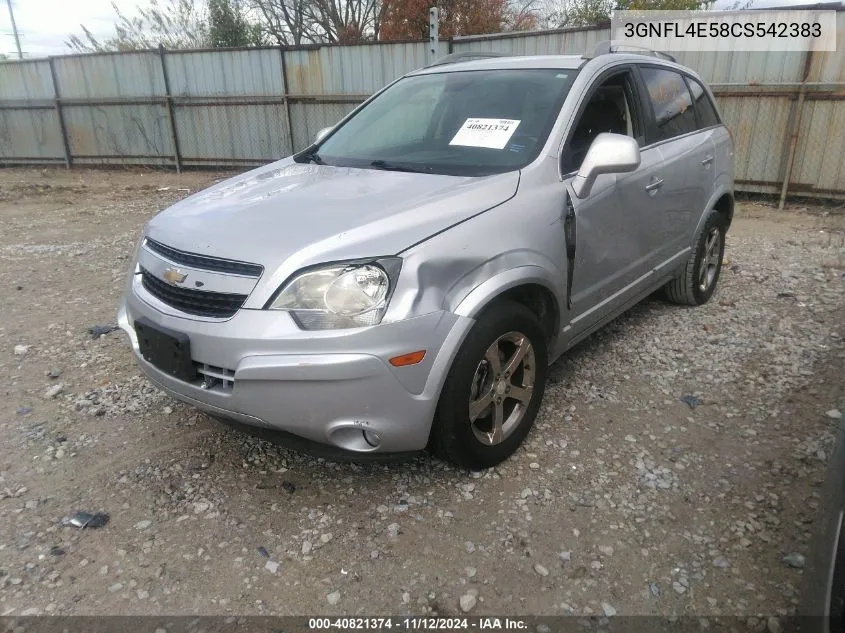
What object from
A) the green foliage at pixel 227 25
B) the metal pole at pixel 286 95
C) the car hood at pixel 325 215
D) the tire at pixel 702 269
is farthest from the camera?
the green foliage at pixel 227 25

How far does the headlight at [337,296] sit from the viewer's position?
2.18 metres

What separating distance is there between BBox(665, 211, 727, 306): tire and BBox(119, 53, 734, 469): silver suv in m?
0.81

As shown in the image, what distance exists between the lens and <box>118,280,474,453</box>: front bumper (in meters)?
2.15

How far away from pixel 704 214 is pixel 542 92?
73.7 inches

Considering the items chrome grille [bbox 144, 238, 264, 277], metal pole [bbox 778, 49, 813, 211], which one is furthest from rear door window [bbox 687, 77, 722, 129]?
metal pole [bbox 778, 49, 813, 211]

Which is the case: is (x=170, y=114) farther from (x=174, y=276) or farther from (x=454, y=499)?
(x=454, y=499)

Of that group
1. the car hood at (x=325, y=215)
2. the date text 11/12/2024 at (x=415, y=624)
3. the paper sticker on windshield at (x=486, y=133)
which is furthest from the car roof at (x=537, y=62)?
the date text 11/12/2024 at (x=415, y=624)

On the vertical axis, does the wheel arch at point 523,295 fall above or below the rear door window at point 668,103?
below

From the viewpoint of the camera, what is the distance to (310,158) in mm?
3549

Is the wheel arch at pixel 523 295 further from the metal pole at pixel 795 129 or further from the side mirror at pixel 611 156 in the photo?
the metal pole at pixel 795 129

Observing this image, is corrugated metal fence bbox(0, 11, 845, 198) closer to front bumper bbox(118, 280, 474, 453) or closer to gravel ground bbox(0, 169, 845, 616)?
gravel ground bbox(0, 169, 845, 616)

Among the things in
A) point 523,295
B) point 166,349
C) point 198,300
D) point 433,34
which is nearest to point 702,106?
point 523,295

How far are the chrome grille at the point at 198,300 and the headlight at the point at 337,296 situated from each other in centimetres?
17

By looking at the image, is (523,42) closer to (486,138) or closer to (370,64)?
(370,64)
